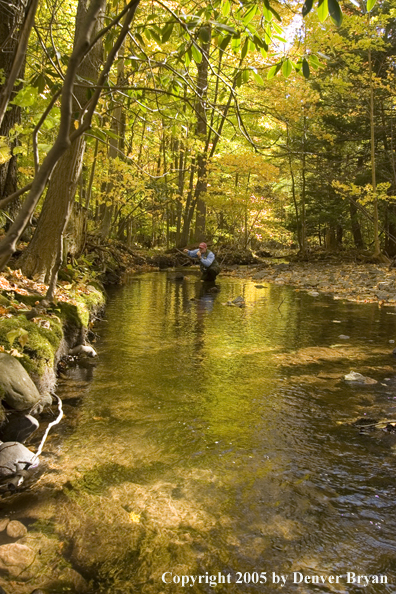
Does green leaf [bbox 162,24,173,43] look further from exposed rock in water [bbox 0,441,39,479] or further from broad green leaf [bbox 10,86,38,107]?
exposed rock in water [bbox 0,441,39,479]

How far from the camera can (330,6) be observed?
5.06 ft

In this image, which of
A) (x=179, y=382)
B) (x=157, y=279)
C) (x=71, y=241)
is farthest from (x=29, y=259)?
(x=157, y=279)

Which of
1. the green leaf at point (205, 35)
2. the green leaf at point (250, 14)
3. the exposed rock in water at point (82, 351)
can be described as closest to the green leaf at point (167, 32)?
the green leaf at point (205, 35)

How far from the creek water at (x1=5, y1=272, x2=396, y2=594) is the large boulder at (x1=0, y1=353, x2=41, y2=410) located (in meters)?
0.43

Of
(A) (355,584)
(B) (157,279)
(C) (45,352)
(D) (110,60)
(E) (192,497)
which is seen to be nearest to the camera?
(D) (110,60)

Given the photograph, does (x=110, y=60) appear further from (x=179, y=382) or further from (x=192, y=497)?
(x=179, y=382)

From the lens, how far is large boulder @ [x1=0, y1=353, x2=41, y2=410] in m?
3.23

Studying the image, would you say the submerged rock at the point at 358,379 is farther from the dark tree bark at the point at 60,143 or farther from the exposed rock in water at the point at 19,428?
the dark tree bark at the point at 60,143

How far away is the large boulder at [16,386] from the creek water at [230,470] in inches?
17.0

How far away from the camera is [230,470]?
116 inches

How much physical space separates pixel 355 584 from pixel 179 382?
2.82 m

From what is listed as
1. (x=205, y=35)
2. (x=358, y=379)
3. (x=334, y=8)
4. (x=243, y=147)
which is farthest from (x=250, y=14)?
(x=243, y=147)

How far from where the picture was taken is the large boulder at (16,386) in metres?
3.23

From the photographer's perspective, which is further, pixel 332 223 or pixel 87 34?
pixel 332 223
